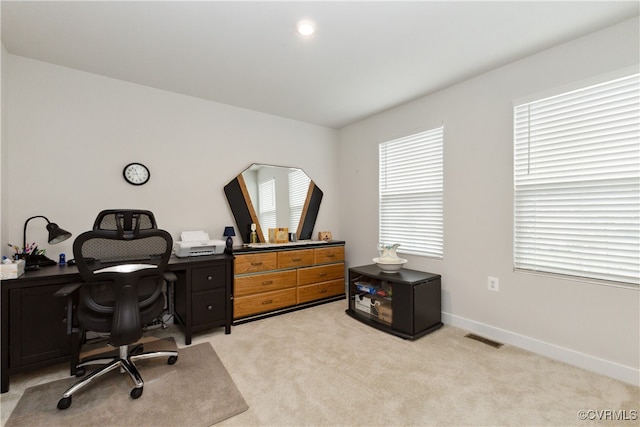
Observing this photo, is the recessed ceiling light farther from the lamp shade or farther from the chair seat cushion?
the lamp shade

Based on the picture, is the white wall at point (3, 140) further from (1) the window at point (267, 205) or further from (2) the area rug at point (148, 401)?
(1) the window at point (267, 205)

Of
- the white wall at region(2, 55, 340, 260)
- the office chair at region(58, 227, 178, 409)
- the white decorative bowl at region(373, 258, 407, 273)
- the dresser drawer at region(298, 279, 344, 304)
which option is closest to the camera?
the office chair at region(58, 227, 178, 409)

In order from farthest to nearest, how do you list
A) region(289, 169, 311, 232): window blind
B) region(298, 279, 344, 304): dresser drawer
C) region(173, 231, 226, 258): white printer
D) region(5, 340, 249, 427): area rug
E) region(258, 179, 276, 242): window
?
region(289, 169, 311, 232): window blind < region(258, 179, 276, 242): window < region(298, 279, 344, 304): dresser drawer < region(173, 231, 226, 258): white printer < region(5, 340, 249, 427): area rug

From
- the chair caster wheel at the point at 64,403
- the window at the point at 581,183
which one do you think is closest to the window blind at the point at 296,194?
the window at the point at 581,183

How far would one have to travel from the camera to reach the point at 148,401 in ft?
5.73

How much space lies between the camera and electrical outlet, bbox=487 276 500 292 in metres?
2.60

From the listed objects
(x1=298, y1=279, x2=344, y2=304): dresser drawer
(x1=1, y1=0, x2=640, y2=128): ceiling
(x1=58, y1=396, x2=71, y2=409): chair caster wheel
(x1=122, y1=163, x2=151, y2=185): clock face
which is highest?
(x1=1, y1=0, x2=640, y2=128): ceiling

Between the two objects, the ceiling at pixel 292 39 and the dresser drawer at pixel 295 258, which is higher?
the ceiling at pixel 292 39

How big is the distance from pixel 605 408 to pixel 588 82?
2.22 metres

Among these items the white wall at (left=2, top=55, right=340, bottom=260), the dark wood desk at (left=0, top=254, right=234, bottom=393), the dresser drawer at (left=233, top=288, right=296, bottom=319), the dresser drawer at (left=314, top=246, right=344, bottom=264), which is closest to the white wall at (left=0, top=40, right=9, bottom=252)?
the white wall at (left=2, top=55, right=340, bottom=260)

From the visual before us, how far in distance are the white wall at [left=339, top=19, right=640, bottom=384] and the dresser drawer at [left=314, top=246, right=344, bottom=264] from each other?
944mm

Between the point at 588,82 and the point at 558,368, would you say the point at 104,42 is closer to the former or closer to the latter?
the point at 588,82

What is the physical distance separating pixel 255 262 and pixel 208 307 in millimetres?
659

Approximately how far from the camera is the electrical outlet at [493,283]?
260 cm
